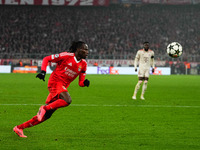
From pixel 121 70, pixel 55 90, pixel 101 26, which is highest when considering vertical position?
pixel 101 26

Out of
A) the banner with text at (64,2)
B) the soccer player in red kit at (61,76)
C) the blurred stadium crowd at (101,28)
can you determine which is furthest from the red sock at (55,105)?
the banner with text at (64,2)

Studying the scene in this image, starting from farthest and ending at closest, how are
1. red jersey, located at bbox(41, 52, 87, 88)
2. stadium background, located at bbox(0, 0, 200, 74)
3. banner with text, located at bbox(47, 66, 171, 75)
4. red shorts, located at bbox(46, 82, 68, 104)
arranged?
stadium background, located at bbox(0, 0, 200, 74), banner with text, located at bbox(47, 66, 171, 75), red jersey, located at bbox(41, 52, 87, 88), red shorts, located at bbox(46, 82, 68, 104)

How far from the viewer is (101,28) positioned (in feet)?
156

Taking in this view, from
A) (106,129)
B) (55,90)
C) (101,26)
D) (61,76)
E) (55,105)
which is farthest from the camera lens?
(101,26)

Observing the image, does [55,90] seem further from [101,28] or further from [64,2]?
[101,28]

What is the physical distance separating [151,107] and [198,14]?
140 feet

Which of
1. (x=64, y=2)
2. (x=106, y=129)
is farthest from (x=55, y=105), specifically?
(x=64, y=2)

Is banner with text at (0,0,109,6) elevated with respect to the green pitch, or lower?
elevated

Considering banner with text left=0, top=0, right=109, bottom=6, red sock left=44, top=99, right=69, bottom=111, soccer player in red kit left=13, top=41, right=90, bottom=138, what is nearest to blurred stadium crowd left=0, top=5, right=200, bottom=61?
banner with text left=0, top=0, right=109, bottom=6

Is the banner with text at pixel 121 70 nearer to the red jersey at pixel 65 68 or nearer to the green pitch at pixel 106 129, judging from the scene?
the green pitch at pixel 106 129

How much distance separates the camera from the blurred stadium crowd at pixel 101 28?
43750mm

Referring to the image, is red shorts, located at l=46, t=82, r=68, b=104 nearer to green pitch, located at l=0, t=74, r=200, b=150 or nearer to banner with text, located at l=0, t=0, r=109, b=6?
green pitch, located at l=0, t=74, r=200, b=150

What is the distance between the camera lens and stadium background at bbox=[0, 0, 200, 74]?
1719 inches

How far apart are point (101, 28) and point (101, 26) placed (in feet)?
1.84
